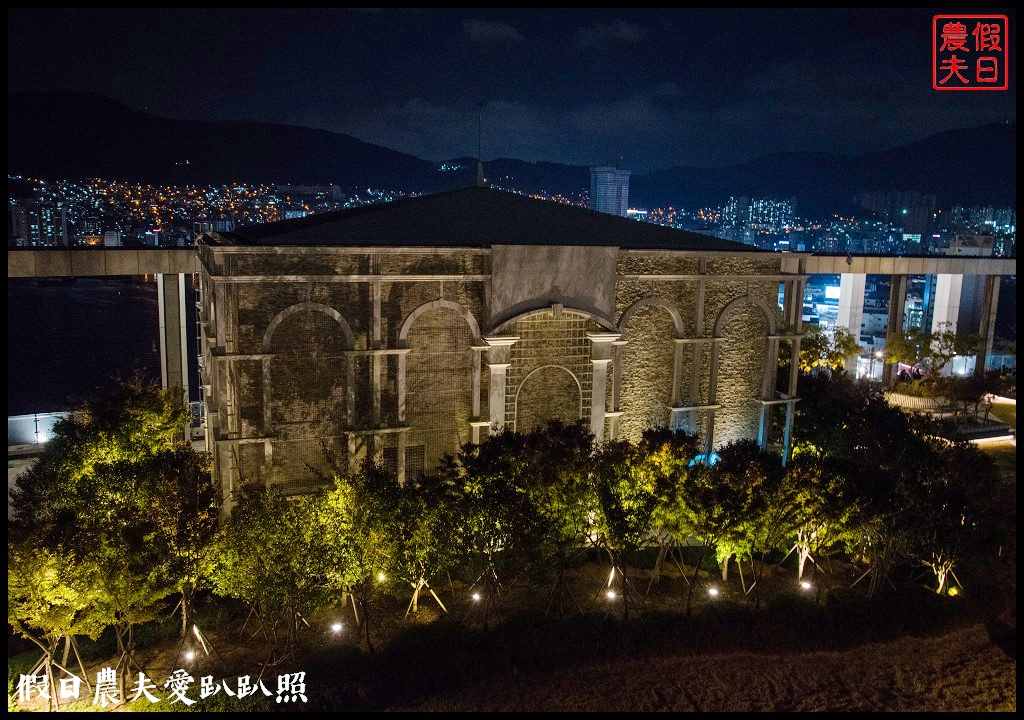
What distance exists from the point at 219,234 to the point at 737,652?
22268 millimetres

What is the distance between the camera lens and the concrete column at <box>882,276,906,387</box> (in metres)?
46.0

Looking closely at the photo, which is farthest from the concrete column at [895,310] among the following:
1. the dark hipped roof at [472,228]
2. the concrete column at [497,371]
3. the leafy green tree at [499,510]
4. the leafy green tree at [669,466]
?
the leafy green tree at [499,510]

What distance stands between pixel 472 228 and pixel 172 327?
14.6 meters

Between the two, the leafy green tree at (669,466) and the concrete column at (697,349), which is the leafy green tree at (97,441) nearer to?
the leafy green tree at (669,466)

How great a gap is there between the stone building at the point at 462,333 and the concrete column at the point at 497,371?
0.04 m

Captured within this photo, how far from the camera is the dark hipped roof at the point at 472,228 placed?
24.0 metres

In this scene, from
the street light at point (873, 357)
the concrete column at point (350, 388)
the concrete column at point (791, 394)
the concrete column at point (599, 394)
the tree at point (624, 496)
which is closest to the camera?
the tree at point (624, 496)

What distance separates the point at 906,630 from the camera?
2069cm

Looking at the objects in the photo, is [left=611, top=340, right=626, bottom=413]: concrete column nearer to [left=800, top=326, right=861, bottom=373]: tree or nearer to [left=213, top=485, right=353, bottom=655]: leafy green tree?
[left=213, top=485, right=353, bottom=655]: leafy green tree

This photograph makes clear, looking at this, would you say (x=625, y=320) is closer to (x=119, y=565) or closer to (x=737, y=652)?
(x=737, y=652)

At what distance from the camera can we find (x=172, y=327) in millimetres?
31766

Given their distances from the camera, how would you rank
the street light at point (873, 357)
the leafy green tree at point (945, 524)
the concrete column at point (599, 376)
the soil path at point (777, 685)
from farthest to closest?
the street light at point (873, 357) → the concrete column at point (599, 376) → the leafy green tree at point (945, 524) → the soil path at point (777, 685)

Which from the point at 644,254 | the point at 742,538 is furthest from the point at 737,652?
the point at 644,254

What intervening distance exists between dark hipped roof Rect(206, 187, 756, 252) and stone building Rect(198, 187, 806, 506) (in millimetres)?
102
